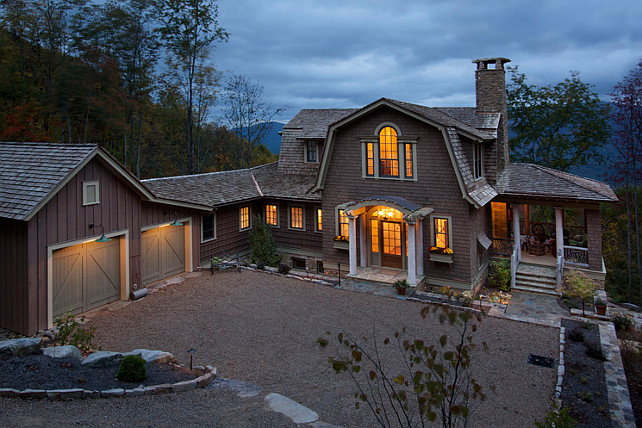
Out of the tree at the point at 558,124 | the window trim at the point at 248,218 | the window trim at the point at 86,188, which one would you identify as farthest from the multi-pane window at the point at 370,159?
the tree at the point at 558,124

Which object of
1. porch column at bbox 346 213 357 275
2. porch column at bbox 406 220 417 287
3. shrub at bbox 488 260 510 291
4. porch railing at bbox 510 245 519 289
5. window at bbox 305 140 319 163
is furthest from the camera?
window at bbox 305 140 319 163

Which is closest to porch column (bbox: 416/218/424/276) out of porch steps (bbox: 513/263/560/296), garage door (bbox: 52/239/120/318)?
porch steps (bbox: 513/263/560/296)

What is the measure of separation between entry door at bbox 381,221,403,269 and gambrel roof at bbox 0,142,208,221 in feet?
28.5

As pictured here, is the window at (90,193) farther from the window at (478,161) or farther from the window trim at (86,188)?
the window at (478,161)

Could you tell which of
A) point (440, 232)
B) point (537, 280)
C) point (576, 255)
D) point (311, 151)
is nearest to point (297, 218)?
point (311, 151)

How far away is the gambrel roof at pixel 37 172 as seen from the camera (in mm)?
10688

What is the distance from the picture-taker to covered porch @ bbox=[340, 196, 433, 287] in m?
15.2

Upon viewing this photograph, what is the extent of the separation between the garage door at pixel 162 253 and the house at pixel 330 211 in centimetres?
5

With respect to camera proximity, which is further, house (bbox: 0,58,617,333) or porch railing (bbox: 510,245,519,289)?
porch railing (bbox: 510,245,519,289)

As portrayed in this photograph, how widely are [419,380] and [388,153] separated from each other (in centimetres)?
1296

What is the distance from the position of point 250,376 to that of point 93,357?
116 inches

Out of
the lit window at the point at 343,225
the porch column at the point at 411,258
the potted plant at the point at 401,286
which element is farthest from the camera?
the lit window at the point at 343,225

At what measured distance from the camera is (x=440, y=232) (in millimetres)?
15828

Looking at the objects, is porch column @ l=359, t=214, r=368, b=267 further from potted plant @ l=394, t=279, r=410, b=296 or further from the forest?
the forest
